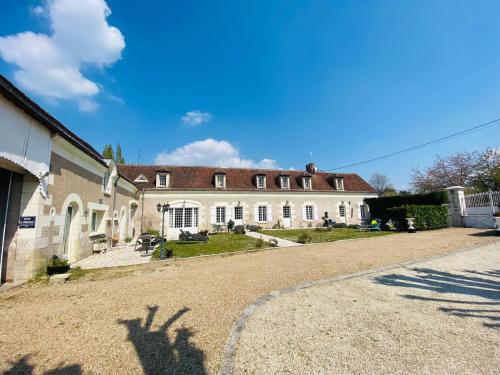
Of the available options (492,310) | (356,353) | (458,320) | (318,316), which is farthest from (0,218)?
(492,310)

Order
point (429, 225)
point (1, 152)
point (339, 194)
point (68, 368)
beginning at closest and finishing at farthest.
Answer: point (68, 368), point (1, 152), point (429, 225), point (339, 194)

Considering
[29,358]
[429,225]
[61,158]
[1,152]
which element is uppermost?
[61,158]

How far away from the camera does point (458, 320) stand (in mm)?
3211

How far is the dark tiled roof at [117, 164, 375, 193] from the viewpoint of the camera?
2002 centimetres

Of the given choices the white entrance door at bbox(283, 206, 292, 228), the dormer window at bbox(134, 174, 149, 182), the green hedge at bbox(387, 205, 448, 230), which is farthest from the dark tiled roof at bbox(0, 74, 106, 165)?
the green hedge at bbox(387, 205, 448, 230)

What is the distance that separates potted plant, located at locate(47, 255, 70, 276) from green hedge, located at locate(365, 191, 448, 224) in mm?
19974

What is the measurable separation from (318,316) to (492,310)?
2669 mm

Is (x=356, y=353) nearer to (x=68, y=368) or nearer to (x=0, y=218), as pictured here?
(x=68, y=368)

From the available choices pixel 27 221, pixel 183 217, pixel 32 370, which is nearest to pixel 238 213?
pixel 183 217

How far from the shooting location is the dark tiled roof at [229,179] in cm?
2002

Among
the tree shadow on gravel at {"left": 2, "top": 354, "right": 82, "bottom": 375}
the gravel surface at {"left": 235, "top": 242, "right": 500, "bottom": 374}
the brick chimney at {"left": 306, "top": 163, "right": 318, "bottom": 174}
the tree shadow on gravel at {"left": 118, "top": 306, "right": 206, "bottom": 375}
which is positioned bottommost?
the tree shadow on gravel at {"left": 2, "top": 354, "right": 82, "bottom": 375}

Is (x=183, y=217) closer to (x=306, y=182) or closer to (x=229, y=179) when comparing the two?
(x=229, y=179)

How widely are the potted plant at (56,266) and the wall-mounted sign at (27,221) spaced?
1235mm

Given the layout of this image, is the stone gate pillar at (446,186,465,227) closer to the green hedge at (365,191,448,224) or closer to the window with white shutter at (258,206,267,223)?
the green hedge at (365,191,448,224)
